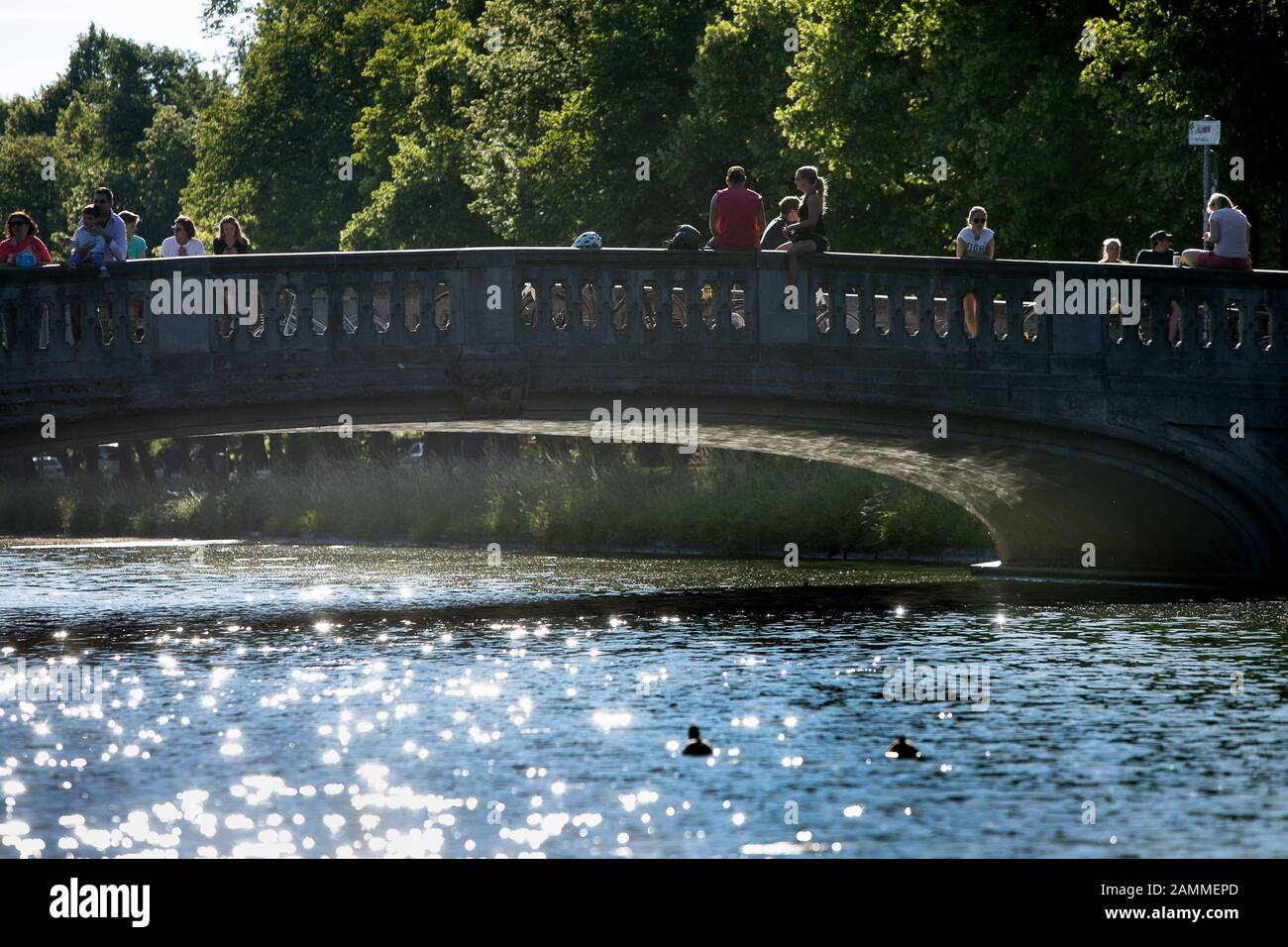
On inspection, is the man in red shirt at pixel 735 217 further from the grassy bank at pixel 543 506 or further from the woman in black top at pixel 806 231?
the grassy bank at pixel 543 506

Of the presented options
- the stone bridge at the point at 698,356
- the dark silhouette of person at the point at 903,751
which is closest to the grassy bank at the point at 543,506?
the stone bridge at the point at 698,356

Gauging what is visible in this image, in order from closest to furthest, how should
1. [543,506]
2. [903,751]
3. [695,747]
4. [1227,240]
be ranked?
[903,751], [695,747], [1227,240], [543,506]

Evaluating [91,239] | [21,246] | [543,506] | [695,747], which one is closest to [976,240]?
[91,239]

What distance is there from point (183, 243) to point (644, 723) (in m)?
10.3

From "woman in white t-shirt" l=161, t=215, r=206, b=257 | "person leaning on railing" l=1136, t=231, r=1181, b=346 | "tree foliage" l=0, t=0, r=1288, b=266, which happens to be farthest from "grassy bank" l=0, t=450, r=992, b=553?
"woman in white t-shirt" l=161, t=215, r=206, b=257

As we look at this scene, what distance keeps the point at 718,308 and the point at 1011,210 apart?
10.8 meters

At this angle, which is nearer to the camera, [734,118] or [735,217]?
[735,217]

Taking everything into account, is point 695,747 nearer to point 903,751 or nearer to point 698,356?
point 903,751

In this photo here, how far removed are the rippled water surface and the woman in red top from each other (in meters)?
3.56

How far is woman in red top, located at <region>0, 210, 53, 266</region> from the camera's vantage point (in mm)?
20938

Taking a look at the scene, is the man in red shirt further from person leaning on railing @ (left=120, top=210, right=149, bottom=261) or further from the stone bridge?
person leaning on railing @ (left=120, top=210, right=149, bottom=261)

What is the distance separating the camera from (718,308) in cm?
2145

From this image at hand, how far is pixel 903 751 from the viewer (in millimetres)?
12648

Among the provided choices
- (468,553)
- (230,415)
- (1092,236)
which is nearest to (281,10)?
(468,553)
